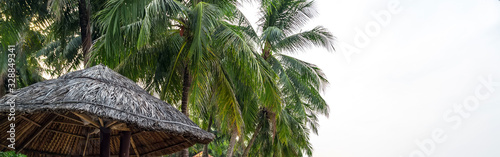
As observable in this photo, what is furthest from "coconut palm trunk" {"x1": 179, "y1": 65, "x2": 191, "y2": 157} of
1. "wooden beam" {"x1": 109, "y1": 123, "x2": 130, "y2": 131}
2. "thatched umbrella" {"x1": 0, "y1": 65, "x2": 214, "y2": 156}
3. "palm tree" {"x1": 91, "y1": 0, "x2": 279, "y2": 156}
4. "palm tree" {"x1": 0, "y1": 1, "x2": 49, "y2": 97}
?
"palm tree" {"x1": 0, "y1": 1, "x2": 49, "y2": 97}

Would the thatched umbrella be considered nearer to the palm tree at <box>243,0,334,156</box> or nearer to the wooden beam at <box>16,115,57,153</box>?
the wooden beam at <box>16,115,57,153</box>

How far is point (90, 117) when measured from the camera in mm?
5762

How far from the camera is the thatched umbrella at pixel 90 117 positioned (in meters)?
5.21

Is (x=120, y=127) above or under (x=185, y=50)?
under

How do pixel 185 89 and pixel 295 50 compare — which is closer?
pixel 185 89

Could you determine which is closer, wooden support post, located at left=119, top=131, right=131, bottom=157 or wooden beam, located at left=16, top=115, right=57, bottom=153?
wooden support post, located at left=119, top=131, right=131, bottom=157

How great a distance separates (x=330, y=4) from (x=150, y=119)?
1015 cm

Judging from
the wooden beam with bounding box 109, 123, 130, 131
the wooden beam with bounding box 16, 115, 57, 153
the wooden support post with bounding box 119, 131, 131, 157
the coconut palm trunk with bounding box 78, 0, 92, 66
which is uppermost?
the coconut palm trunk with bounding box 78, 0, 92, 66

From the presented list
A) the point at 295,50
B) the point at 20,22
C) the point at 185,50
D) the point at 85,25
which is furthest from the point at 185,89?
the point at 295,50

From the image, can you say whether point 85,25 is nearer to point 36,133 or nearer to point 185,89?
point 185,89

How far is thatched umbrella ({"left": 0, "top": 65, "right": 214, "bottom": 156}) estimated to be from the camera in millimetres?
5211

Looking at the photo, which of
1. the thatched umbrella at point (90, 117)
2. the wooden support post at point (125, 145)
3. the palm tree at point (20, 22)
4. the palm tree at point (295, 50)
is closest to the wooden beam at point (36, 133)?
the thatched umbrella at point (90, 117)

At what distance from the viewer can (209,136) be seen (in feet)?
21.1

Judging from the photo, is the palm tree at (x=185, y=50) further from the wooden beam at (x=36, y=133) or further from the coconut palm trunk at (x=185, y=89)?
the wooden beam at (x=36, y=133)
